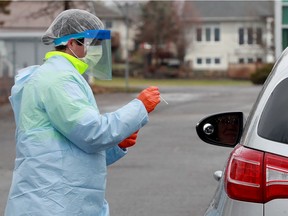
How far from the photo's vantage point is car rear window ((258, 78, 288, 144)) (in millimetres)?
3908

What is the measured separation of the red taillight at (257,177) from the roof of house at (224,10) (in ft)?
243

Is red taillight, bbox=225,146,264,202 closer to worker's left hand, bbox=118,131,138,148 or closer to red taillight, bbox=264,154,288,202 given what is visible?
red taillight, bbox=264,154,288,202

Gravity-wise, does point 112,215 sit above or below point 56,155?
below

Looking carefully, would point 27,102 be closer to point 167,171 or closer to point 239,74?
point 167,171

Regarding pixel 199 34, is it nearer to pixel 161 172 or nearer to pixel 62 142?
pixel 161 172

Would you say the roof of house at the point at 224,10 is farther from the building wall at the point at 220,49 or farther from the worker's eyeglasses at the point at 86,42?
the worker's eyeglasses at the point at 86,42

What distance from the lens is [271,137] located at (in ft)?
12.9

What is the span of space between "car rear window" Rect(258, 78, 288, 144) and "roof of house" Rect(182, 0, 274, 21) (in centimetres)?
7397

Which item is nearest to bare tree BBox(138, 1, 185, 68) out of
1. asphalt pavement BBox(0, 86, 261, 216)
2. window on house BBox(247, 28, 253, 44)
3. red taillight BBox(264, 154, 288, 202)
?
window on house BBox(247, 28, 253, 44)

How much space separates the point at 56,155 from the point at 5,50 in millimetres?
28386

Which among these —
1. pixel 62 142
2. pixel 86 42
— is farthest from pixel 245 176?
pixel 86 42

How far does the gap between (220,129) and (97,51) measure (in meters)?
1.04

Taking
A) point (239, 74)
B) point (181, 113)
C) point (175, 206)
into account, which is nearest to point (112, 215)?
point (175, 206)

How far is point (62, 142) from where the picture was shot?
14.6ft
